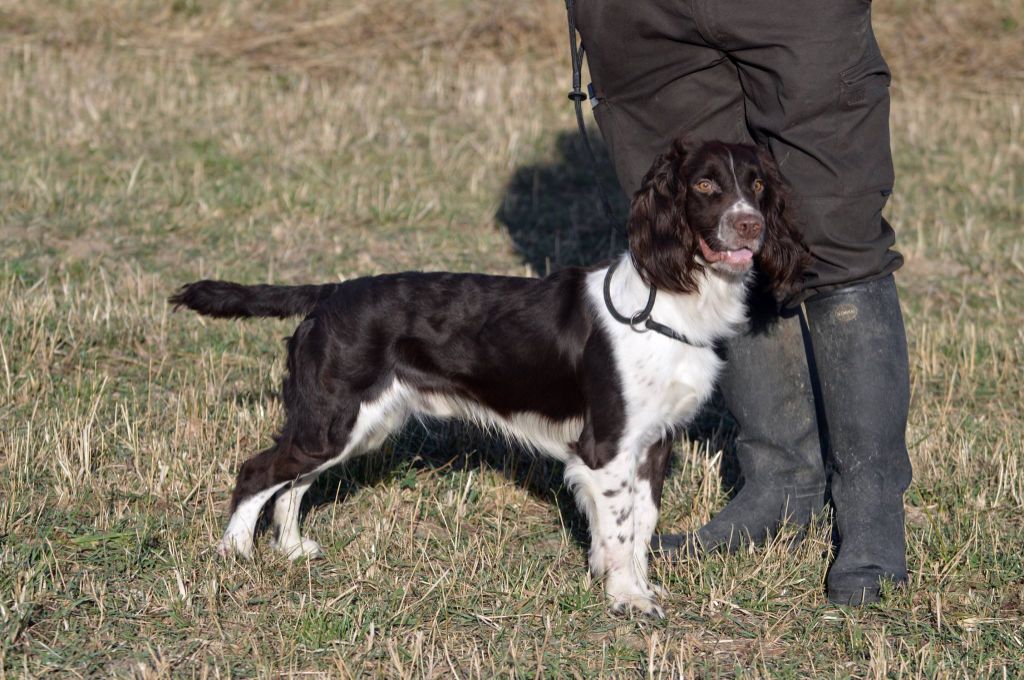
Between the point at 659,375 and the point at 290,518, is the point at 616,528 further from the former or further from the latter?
the point at 290,518

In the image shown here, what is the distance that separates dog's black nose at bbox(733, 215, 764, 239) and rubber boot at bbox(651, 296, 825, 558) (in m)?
0.72

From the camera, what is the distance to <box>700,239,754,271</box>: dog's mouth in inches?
147

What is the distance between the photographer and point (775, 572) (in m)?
3.98

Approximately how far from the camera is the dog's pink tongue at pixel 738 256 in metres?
3.72

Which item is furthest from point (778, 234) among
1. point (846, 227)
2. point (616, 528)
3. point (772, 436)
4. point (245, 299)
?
point (245, 299)

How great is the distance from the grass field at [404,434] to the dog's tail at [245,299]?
68cm

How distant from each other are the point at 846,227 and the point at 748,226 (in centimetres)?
45

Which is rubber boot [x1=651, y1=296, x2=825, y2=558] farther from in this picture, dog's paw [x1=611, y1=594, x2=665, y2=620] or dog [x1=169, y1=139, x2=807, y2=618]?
dog's paw [x1=611, y1=594, x2=665, y2=620]

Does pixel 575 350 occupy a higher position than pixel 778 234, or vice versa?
pixel 778 234

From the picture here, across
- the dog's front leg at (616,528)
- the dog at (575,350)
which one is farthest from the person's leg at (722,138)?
the dog at (575,350)

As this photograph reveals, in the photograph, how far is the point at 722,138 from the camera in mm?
4074

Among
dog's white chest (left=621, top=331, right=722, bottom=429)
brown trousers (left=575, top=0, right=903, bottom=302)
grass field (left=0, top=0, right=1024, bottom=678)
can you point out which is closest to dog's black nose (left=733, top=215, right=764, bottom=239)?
brown trousers (left=575, top=0, right=903, bottom=302)

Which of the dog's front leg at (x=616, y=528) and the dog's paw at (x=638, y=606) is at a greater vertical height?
the dog's front leg at (x=616, y=528)

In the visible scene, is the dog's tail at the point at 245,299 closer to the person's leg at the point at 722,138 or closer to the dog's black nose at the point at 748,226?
the person's leg at the point at 722,138
